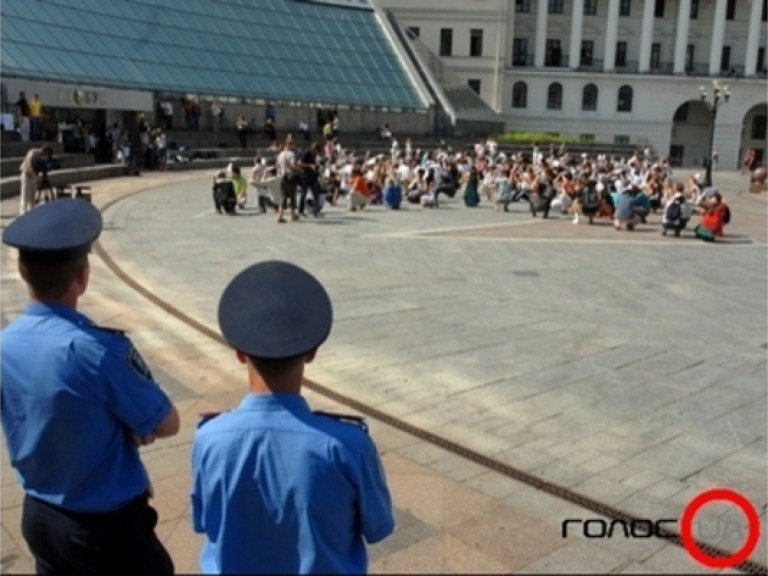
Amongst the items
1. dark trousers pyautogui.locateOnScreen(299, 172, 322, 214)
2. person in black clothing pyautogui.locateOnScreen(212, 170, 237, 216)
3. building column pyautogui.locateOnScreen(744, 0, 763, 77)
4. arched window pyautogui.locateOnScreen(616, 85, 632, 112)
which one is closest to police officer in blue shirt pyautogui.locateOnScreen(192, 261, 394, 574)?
dark trousers pyautogui.locateOnScreen(299, 172, 322, 214)

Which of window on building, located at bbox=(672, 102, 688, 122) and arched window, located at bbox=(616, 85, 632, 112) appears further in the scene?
window on building, located at bbox=(672, 102, 688, 122)

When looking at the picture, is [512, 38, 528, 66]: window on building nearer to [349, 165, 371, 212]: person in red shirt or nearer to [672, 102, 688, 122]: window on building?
[672, 102, 688, 122]: window on building

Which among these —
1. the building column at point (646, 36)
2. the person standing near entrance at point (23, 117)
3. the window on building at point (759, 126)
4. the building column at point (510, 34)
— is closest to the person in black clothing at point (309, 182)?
the person standing near entrance at point (23, 117)

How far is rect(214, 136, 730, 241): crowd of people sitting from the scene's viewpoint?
779 inches

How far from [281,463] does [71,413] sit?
930 mm

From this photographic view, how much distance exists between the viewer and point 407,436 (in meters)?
6.34

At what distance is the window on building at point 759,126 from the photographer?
72.9 meters

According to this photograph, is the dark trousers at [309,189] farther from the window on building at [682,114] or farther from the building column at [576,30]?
the window on building at [682,114]

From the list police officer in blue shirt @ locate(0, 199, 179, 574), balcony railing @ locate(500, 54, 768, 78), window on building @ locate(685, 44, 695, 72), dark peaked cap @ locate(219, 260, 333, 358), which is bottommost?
police officer in blue shirt @ locate(0, 199, 179, 574)

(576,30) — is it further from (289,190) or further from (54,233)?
(54,233)

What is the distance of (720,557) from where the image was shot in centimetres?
401

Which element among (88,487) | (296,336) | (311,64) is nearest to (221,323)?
(296,336)

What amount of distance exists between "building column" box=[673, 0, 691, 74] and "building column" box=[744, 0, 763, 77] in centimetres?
509

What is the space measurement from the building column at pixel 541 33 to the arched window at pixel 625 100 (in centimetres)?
722
